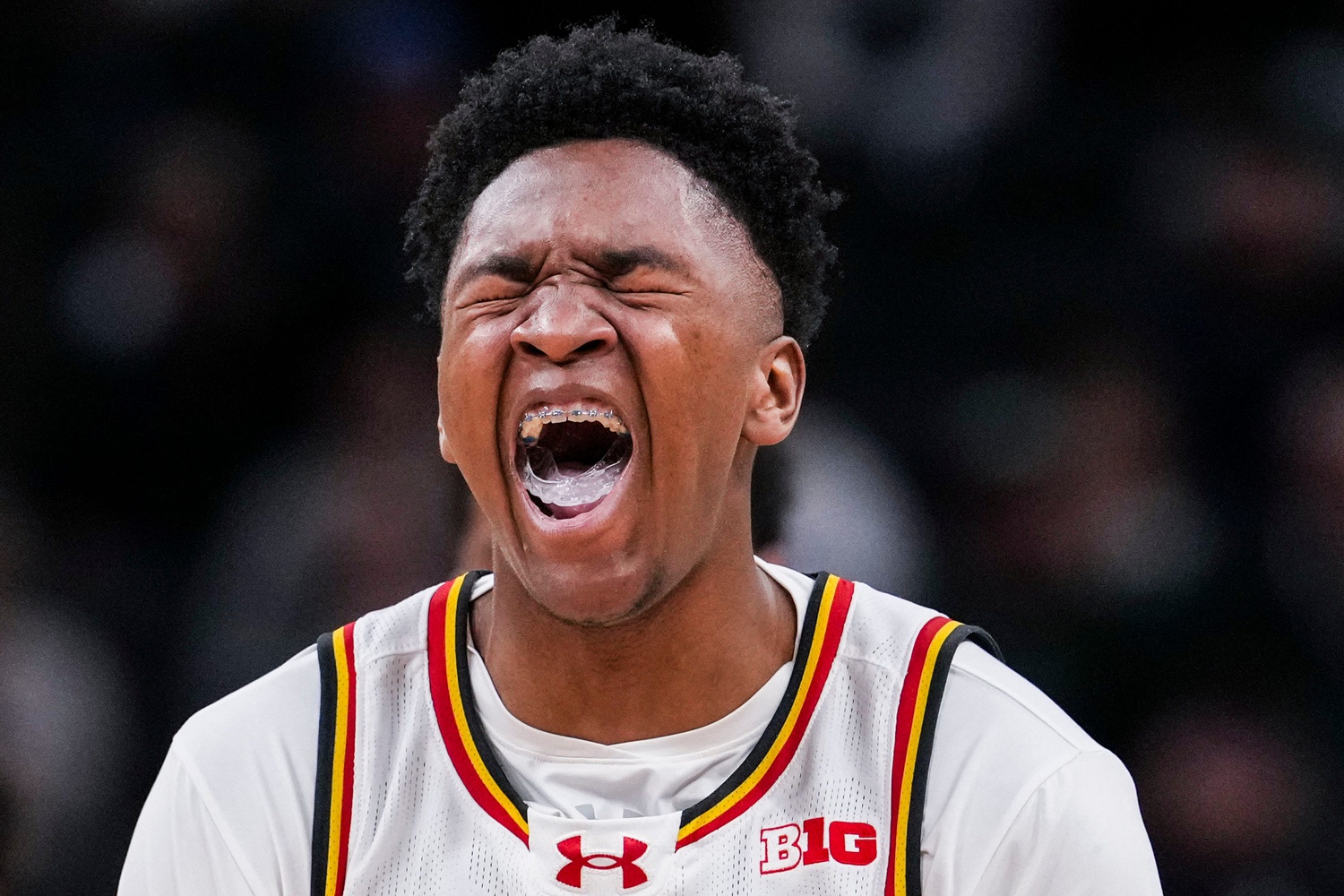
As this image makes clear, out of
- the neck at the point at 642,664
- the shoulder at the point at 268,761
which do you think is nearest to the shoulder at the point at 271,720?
the shoulder at the point at 268,761

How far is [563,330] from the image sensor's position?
1.65 m

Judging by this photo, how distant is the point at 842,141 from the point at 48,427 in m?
1.88

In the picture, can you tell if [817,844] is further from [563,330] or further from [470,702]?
[563,330]

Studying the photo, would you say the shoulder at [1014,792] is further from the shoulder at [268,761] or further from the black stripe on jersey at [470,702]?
the shoulder at [268,761]

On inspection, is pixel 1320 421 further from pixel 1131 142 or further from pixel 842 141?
pixel 842 141

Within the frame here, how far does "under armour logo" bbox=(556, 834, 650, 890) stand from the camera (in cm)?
167

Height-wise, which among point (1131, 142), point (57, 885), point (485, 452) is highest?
point (1131, 142)

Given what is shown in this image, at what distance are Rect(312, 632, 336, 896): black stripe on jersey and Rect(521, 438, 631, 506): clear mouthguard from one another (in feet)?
1.14

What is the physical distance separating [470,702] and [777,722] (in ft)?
1.25

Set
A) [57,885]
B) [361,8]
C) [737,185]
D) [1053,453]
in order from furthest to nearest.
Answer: [361,8], [1053,453], [57,885], [737,185]

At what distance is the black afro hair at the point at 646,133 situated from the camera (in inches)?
70.6

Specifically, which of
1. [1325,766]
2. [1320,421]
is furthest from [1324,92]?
[1325,766]

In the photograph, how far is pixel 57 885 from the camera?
2936mm

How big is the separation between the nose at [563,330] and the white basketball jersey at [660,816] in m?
0.45
